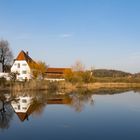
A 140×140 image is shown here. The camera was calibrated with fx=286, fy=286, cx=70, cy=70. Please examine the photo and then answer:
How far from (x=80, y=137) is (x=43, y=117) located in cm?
557

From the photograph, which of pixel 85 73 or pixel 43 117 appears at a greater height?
pixel 85 73

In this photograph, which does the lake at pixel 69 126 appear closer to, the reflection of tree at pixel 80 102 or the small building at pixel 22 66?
the reflection of tree at pixel 80 102

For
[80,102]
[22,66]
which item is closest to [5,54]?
[22,66]

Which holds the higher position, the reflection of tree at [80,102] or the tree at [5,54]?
the tree at [5,54]

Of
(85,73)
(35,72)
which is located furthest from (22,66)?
(85,73)

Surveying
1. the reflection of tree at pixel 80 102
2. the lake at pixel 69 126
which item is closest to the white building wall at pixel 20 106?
the lake at pixel 69 126

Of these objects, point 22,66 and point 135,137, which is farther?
point 22,66

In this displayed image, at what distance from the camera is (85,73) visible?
4853cm

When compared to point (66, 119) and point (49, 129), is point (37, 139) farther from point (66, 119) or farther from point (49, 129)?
point (66, 119)

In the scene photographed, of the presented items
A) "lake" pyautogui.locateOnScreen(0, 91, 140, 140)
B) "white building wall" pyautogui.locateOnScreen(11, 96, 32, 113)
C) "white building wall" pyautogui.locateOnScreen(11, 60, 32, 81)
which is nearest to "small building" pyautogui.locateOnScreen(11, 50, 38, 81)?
"white building wall" pyautogui.locateOnScreen(11, 60, 32, 81)

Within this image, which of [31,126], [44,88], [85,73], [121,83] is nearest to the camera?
[31,126]

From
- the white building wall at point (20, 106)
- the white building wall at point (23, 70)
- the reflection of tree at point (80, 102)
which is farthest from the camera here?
the white building wall at point (23, 70)

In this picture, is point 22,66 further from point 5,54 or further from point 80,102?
point 80,102

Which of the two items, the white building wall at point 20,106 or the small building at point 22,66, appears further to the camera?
the small building at point 22,66
